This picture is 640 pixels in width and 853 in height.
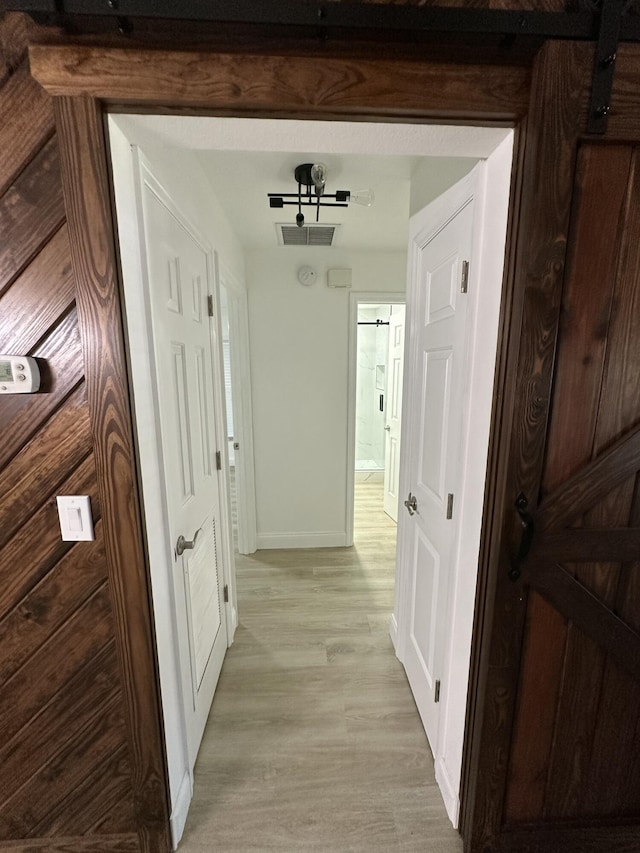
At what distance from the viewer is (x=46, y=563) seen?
96 cm

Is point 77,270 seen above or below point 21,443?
above

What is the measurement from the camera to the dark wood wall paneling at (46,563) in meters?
0.82

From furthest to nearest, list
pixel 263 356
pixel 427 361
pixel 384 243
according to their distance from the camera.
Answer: pixel 263 356 → pixel 384 243 → pixel 427 361

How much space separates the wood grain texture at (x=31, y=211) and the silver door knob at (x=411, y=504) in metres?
1.56

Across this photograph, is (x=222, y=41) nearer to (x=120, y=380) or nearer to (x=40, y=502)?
(x=120, y=380)

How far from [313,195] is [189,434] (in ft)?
4.38

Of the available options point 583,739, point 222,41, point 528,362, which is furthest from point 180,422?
point 583,739

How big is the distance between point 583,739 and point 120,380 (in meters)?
1.73

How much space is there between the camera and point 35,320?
869 mm

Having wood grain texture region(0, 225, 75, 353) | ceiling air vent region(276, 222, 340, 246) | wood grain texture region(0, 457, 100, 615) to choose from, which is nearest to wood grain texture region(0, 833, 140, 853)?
wood grain texture region(0, 457, 100, 615)

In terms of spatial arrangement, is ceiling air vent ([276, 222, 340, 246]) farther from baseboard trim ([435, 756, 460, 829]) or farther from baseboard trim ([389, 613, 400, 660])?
baseboard trim ([435, 756, 460, 829])

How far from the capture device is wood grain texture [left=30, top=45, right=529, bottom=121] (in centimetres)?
76

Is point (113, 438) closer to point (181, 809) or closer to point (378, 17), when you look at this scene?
point (378, 17)

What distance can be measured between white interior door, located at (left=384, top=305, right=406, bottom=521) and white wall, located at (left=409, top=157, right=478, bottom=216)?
1.75 m
